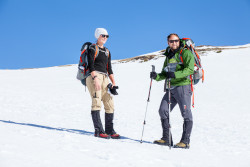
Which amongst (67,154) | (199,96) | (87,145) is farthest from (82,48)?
(199,96)

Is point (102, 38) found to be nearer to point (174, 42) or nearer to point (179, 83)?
point (174, 42)

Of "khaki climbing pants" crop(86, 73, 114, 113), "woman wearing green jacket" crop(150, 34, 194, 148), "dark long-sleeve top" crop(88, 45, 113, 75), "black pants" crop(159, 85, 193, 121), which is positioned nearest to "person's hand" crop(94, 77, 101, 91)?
"khaki climbing pants" crop(86, 73, 114, 113)

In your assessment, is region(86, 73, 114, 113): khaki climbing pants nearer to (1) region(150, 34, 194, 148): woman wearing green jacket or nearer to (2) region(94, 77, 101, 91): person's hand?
(2) region(94, 77, 101, 91): person's hand

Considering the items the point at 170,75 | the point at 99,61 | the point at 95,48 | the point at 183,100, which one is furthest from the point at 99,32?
the point at 183,100

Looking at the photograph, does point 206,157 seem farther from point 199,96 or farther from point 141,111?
point 199,96

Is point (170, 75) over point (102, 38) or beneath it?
beneath

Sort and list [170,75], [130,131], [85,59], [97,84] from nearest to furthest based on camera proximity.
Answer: [170,75]
[97,84]
[85,59]
[130,131]

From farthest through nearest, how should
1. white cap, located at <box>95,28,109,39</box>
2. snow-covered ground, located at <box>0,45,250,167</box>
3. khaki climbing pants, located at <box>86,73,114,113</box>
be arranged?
1. white cap, located at <box>95,28,109,39</box>
2. khaki climbing pants, located at <box>86,73,114,113</box>
3. snow-covered ground, located at <box>0,45,250,167</box>

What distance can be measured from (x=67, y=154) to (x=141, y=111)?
7.24 meters

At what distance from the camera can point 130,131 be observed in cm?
702

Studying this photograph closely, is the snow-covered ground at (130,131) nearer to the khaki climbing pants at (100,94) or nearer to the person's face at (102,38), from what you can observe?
the khaki climbing pants at (100,94)

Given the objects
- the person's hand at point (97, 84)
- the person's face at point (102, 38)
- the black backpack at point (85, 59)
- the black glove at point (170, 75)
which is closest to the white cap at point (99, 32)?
the person's face at point (102, 38)

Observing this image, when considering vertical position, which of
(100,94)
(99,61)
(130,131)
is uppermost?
(99,61)

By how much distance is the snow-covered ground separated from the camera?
3285mm
